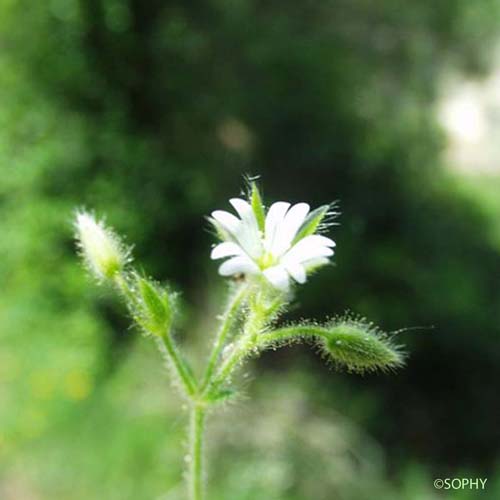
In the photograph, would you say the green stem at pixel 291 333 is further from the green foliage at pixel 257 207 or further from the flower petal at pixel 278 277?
the green foliage at pixel 257 207

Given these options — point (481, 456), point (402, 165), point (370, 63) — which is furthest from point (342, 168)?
point (481, 456)

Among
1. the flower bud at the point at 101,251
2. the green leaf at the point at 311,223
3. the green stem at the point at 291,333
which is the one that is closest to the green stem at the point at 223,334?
the green stem at the point at 291,333

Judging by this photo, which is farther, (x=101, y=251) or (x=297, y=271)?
(x=101, y=251)

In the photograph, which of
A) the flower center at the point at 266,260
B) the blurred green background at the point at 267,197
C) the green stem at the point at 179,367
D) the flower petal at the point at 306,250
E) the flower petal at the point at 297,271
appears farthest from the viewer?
the blurred green background at the point at 267,197

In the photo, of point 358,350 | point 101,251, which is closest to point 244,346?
point 358,350

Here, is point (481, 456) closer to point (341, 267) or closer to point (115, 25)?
point (341, 267)

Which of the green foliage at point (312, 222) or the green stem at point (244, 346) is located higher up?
the green foliage at point (312, 222)

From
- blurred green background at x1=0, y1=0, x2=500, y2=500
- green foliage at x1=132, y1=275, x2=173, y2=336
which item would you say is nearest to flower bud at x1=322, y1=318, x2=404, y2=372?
green foliage at x1=132, y1=275, x2=173, y2=336

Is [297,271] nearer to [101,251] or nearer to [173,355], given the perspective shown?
[173,355]
